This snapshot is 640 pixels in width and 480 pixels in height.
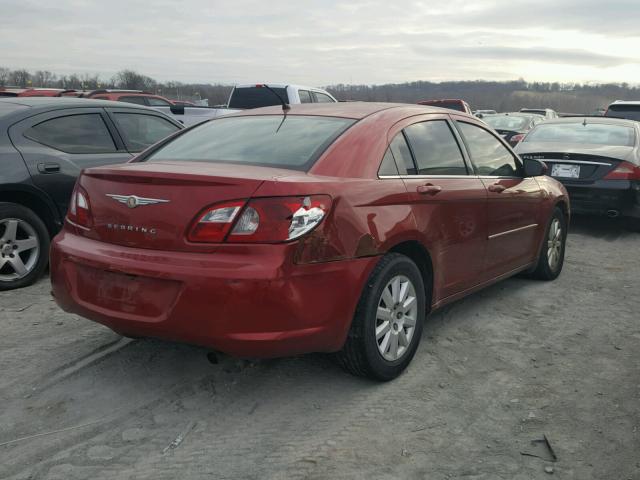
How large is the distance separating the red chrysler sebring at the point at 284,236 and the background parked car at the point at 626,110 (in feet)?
42.1

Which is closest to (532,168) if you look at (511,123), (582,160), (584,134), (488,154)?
(488,154)

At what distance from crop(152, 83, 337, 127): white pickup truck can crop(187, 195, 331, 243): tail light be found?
9.33 meters

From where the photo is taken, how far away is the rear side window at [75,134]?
556 cm

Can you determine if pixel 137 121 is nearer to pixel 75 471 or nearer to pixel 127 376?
pixel 127 376

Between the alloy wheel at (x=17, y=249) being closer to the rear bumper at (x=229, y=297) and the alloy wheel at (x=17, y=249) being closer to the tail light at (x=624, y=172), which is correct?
the rear bumper at (x=229, y=297)

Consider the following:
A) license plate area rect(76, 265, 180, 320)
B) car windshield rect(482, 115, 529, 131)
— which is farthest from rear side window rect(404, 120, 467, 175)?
car windshield rect(482, 115, 529, 131)

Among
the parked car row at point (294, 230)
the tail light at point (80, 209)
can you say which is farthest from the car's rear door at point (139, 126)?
the tail light at point (80, 209)

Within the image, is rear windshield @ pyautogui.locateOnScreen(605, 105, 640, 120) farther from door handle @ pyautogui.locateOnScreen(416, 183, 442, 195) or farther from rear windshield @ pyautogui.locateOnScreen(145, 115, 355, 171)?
rear windshield @ pyautogui.locateOnScreen(145, 115, 355, 171)

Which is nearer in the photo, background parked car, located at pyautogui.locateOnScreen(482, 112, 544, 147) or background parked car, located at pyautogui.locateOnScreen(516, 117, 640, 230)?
background parked car, located at pyautogui.locateOnScreen(516, 117, 640, 230)

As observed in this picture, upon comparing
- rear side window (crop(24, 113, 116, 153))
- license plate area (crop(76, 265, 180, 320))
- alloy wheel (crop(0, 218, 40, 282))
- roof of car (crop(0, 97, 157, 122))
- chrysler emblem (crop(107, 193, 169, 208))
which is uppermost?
roof of car (crop(0, 97, 157, 122))

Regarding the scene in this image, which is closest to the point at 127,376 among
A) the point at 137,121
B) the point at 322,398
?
the point at 322,398

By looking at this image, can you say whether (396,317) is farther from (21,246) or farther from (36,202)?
(36,202)

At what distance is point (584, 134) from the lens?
8.99 meters

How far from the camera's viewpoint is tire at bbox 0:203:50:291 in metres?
5.14
